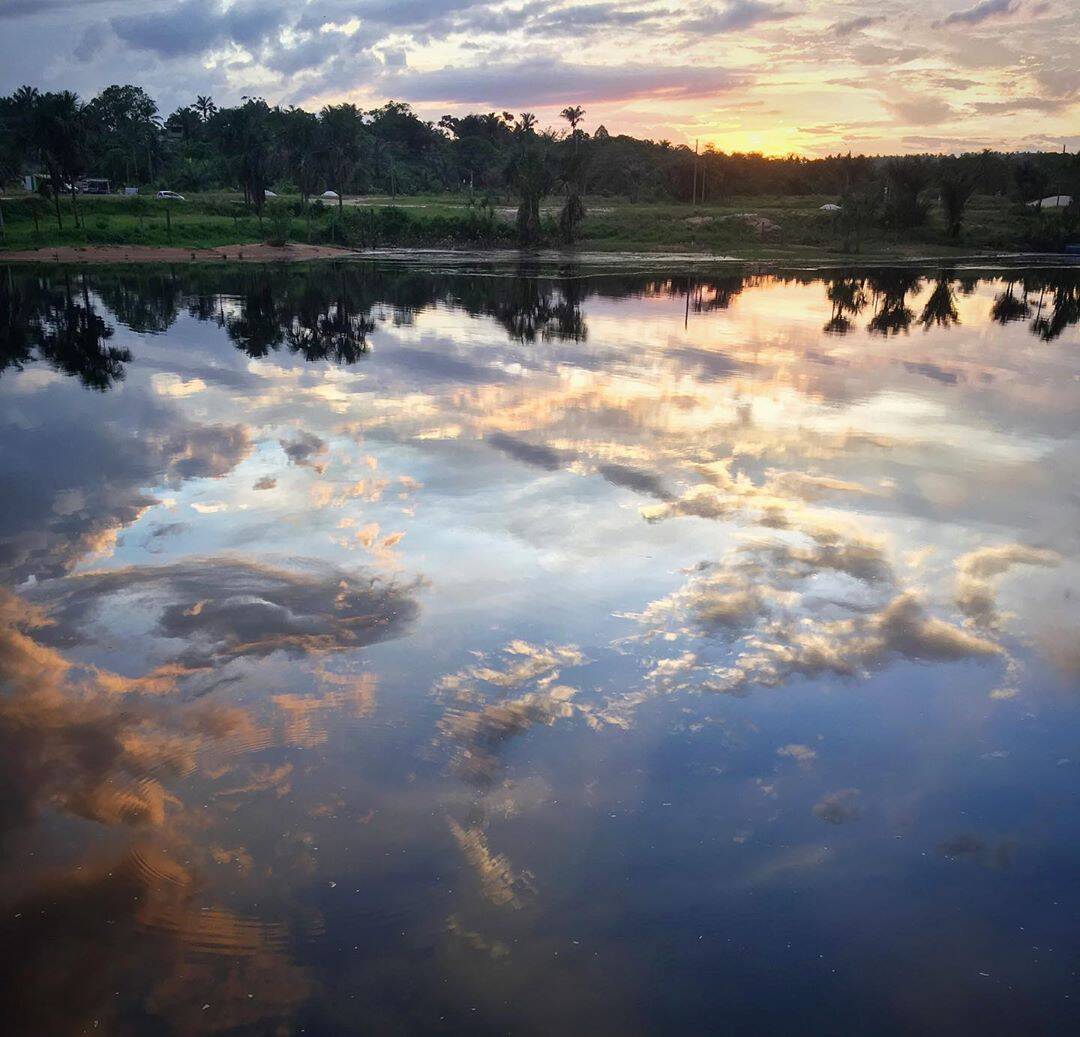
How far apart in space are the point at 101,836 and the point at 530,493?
850cm

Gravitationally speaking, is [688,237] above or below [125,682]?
above

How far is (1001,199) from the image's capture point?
116875 mm

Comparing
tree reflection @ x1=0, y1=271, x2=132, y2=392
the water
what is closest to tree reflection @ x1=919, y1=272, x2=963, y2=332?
the water

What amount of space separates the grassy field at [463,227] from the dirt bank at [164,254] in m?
1.46

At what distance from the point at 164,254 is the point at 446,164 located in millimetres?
76797

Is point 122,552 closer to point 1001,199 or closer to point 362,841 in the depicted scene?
point 362,841

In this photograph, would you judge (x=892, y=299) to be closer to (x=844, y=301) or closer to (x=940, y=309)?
(x=844, y=301)

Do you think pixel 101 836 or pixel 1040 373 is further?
pixel 1040 373

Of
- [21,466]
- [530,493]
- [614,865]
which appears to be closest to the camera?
[614,865]

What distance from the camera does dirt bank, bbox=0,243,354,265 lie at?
59656 mm

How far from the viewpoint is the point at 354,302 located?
133 feet

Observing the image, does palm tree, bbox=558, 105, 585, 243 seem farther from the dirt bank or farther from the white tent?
the white tent

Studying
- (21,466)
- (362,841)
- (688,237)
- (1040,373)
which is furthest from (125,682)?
(688,237)

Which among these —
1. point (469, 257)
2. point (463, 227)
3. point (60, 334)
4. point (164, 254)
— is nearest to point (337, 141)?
point (463, 227)
